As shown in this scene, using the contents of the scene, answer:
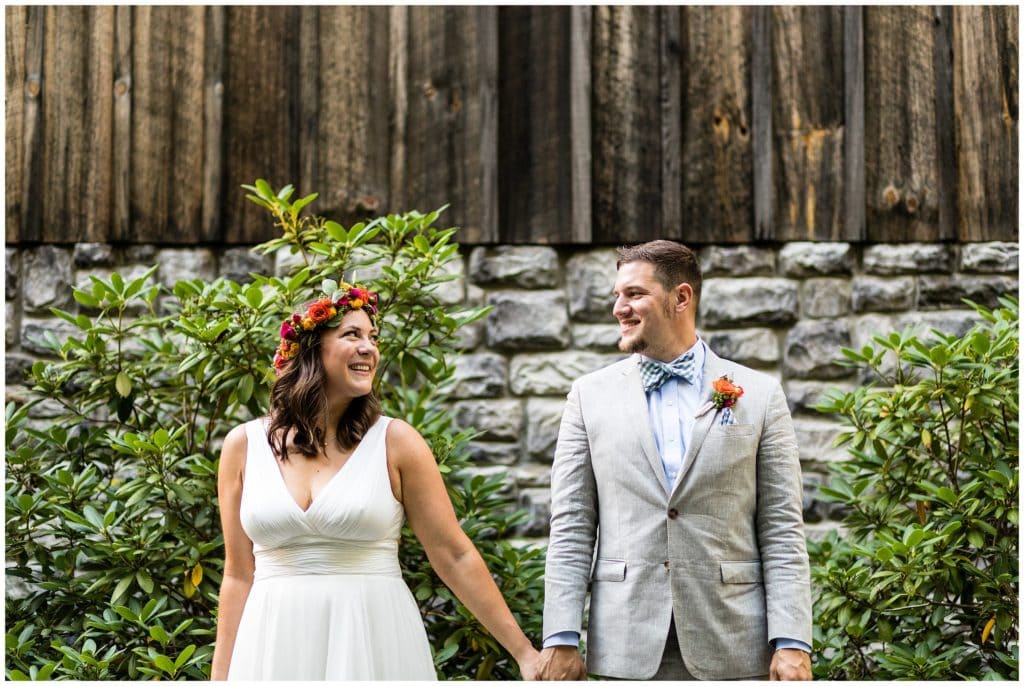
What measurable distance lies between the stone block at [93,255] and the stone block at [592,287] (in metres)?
2.34

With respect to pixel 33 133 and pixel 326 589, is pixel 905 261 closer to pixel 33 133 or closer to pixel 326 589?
pixel 326 589

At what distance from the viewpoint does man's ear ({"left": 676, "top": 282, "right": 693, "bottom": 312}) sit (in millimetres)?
2809

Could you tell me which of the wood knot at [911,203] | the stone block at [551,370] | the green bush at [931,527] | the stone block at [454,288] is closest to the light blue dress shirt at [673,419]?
the green bush at [931,527]

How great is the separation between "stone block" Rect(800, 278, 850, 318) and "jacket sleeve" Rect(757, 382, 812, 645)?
2177 millimetres

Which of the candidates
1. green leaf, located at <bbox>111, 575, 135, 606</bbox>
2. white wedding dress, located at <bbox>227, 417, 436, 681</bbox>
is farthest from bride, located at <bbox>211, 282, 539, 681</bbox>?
green leaf, located at <bbox>111, 575, 135, 606</bbox>

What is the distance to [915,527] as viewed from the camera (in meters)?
3.62

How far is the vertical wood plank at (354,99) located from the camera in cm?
486

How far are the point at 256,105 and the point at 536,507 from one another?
2.49m

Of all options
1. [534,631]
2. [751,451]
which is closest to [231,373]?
[534,631]

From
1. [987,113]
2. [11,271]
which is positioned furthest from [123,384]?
[987,113]

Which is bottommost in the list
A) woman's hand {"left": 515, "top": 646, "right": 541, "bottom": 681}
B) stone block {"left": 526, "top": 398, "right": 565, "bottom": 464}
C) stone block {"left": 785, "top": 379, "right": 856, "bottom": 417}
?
woman's hand {"left": 515, "top": 646, "right": 541, "bottom": 681}

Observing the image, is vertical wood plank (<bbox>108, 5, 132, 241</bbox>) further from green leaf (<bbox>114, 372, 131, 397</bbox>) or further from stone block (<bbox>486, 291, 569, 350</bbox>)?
stone block (<bbox>486, 291, 569, 350</bbox>)

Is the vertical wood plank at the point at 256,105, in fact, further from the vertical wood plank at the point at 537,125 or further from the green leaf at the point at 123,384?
the green leaf at the point at 123,384

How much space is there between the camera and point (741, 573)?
2.64m
